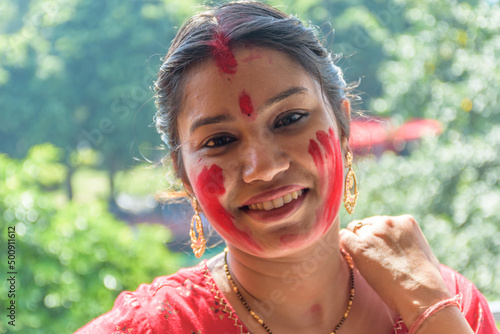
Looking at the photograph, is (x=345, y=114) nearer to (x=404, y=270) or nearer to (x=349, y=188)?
(x=349, y=188)

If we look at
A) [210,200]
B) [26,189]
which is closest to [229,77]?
[210,200]

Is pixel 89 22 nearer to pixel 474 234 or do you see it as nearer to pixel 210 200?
pixel 474 234

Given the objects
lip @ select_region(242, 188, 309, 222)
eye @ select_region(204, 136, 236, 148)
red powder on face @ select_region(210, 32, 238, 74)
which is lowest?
lip @ select_region(242, 188, 309, 222)

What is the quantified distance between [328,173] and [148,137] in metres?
3.43

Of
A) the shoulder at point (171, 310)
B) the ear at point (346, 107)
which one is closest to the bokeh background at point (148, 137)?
the ear at point (346, 107)

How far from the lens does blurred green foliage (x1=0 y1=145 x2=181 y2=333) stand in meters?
2.74

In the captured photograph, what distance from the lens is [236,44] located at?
131 cm

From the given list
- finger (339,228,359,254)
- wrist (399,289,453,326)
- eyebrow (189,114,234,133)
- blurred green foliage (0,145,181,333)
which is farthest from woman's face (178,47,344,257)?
blurred green foliage (0,145,181,333)

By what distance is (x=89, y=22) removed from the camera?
16.4 feet

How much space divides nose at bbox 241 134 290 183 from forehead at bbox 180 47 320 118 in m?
0.10

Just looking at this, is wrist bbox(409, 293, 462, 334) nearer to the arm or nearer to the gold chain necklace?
the arm

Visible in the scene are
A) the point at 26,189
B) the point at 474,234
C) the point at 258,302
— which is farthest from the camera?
the point at 474,234

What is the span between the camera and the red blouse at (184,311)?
4.21 ft

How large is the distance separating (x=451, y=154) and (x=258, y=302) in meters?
2.92
